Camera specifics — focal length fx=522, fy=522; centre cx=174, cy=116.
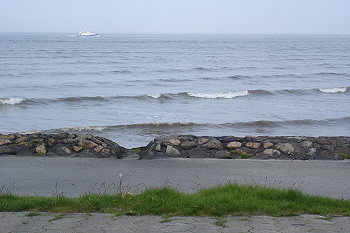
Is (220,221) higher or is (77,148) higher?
(220,221)

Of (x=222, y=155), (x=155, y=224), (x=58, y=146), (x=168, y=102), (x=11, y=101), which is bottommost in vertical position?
(x=168, y=102)

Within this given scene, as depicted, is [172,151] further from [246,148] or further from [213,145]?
[246,148]

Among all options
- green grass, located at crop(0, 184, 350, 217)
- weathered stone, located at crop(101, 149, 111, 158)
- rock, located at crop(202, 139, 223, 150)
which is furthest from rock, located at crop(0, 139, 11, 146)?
green grass, located at crop(0, 184, 350, 217)

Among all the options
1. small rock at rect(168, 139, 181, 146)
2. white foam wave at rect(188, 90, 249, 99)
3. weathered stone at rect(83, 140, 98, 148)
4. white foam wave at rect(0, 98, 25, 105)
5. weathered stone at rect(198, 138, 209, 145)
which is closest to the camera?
weathered stone at rect(83, 140, 98, 148)

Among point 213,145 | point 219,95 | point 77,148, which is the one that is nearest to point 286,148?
point 213,145

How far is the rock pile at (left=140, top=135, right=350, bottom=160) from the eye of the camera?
35.4 feet

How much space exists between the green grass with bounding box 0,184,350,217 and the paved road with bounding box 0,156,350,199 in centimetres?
134

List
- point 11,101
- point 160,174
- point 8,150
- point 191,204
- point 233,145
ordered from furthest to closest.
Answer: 1. point 11,101
2. point 233,145
3. point 8,150
4. point 160,174
5. point 191,204

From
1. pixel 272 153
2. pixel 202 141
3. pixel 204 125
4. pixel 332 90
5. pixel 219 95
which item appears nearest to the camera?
pixel 272 153

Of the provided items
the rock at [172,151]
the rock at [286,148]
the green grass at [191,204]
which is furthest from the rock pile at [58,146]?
the green grass at [191,204]

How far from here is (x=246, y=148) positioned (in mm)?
11055

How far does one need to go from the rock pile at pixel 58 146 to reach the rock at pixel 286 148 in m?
3.36

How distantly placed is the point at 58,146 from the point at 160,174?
2.78 meters

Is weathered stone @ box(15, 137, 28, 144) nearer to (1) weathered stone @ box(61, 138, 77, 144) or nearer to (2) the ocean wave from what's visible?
(1) weathered stone @ box(61, 138, 77, 144)
